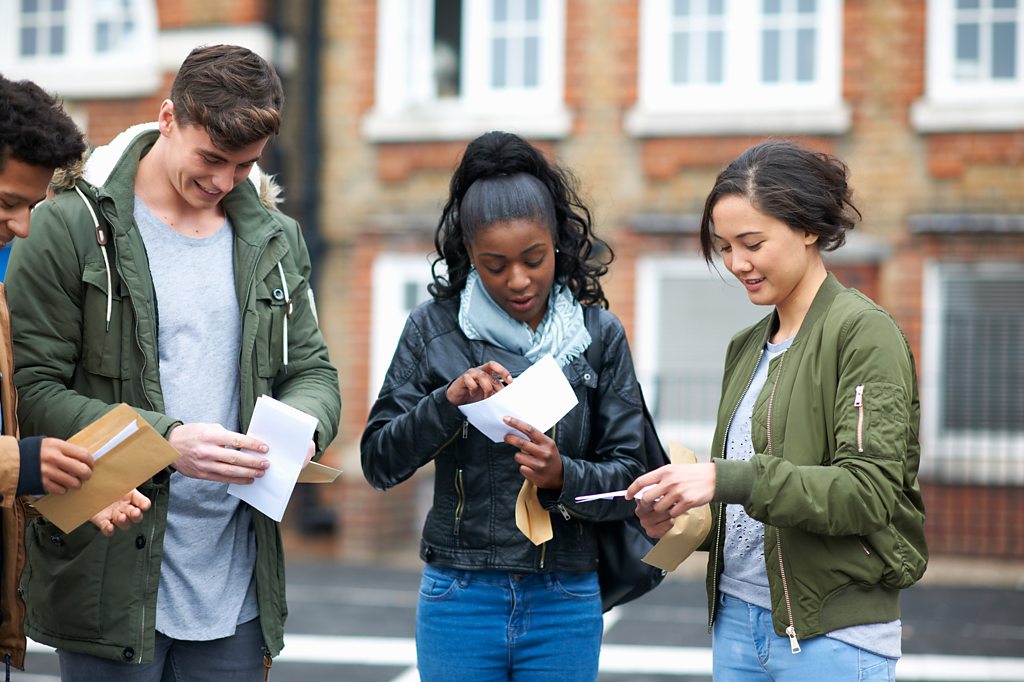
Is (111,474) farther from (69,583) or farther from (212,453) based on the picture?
(69,583)

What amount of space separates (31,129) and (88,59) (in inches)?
371

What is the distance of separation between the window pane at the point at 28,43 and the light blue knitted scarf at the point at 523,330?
976 cm

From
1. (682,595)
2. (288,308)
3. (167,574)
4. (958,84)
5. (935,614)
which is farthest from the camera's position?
(958,84)

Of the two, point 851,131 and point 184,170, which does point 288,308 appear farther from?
point 851,131

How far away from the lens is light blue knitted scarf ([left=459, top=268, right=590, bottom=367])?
3.02 m

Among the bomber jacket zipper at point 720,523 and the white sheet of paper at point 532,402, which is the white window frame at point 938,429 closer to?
the bomber jacket zipper at point 720,523

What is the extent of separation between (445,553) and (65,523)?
887mm

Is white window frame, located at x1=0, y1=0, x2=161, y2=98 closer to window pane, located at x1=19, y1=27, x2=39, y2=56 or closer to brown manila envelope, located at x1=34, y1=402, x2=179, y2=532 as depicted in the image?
window pane, located at x1=19, y1=27, x2=39, y2=56

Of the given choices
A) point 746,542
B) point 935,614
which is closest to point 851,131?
point 935,614

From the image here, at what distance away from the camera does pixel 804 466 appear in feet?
8.39

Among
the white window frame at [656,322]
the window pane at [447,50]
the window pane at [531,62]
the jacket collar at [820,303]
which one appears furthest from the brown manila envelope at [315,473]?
the window pane at [447,50]

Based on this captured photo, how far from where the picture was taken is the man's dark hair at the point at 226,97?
9.03ft

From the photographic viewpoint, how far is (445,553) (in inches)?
118

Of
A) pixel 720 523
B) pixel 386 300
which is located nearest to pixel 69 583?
pixel 720 523
